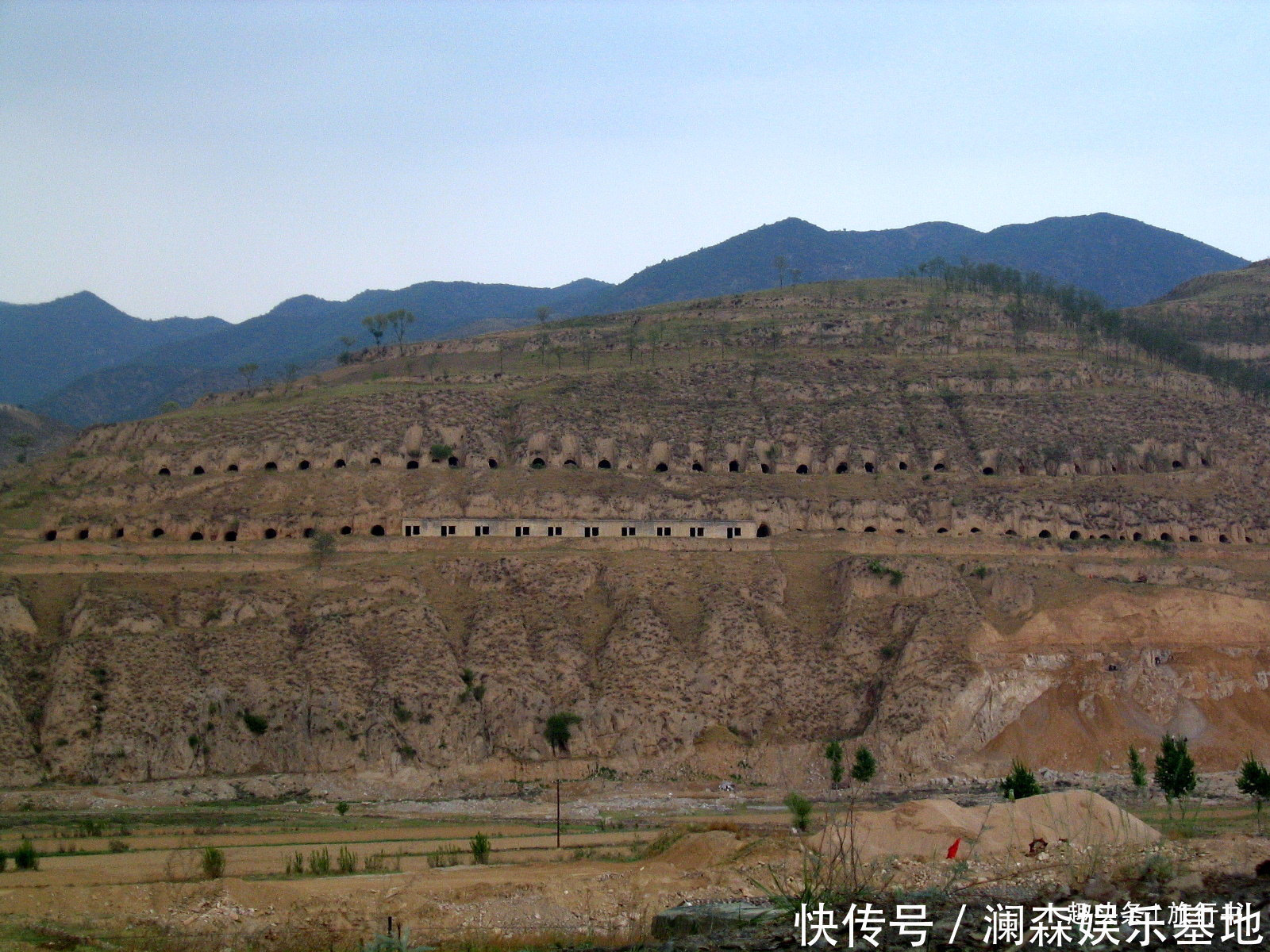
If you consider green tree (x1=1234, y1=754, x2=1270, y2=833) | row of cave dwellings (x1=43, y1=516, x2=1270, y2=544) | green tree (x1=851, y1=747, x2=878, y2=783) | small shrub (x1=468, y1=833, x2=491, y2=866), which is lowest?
green tree (x1=851, y1=747, x2=878, y2=783)

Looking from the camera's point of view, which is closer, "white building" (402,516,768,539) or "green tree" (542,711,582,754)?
"green tree" (542,711,582,754)

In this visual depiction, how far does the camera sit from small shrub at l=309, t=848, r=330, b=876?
3326cm

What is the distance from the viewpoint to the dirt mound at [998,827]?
27719mm

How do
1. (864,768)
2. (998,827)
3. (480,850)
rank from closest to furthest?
(998,827) → (480,850) → (864,768)

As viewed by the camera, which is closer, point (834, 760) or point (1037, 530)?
point (834, 760)

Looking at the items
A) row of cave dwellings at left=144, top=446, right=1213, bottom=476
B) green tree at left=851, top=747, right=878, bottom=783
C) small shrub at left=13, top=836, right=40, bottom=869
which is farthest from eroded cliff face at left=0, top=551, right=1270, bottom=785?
small shrub at left=13, top=836, right=40, bottom=869

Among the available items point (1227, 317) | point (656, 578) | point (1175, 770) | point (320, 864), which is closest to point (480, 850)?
point (320, 864)

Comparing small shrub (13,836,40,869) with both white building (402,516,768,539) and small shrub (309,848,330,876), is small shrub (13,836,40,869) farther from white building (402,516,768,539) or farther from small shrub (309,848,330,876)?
white building (402,516,768,539)

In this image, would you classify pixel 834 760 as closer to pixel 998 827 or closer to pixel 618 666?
pixel 618 666

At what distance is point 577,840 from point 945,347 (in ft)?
220

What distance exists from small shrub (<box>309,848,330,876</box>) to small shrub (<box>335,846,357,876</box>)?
1.07 ft

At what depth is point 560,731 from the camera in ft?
182

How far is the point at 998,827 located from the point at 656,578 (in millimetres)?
36816

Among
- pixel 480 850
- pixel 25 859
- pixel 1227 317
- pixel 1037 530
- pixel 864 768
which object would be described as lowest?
pixel 864 768
